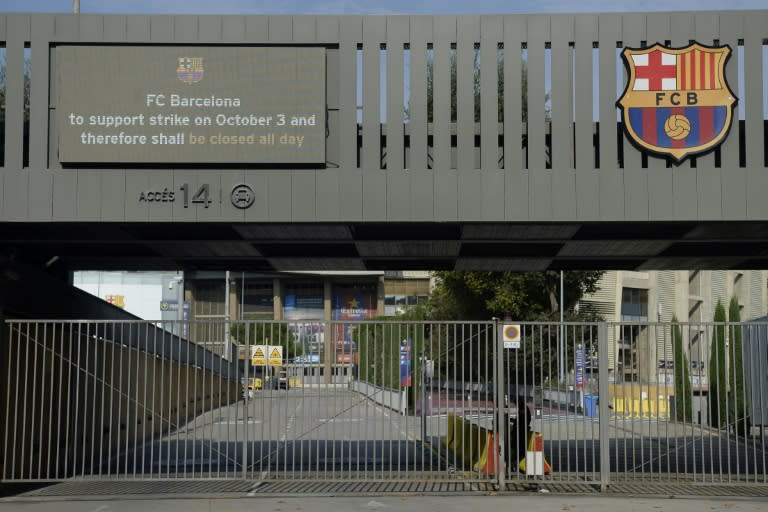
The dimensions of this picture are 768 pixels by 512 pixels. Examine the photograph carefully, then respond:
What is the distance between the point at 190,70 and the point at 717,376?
9.68 metres

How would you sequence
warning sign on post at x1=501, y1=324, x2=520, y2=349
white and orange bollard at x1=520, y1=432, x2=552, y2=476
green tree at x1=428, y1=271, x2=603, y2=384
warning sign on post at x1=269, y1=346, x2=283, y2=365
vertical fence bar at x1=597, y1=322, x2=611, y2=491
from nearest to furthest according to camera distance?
vertical fence bar at x1=597, y1=322, x2=611, y2=491 → warning sign on post at x1=501, y1=324, x2=520, y2=349 → white and orange bollard at x1=520, y1=432, x2=552, y2=476 → warning sign on post at x1=269, y1=346, x2=283, y2=365 → green tree at x1=428, y1=271, x2=603, y2=384

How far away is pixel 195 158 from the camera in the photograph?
Answer: 14508 millimetres

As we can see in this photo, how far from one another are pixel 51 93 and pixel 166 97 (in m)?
1.75

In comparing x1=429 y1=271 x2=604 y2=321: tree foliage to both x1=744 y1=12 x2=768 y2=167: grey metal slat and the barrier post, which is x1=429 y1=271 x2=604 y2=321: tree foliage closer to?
the barrier post

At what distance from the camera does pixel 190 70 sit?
14617 millimetres

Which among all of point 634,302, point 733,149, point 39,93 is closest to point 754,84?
point 733,149

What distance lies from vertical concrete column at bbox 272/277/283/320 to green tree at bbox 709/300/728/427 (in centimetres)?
8659

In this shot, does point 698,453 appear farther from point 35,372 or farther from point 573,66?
point 35,372

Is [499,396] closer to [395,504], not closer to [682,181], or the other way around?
[395,504]

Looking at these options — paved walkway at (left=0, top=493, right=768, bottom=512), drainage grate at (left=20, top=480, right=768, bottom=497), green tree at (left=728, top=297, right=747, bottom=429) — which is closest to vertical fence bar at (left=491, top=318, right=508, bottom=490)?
drainage grate at (left=20, top=480, right=768, bottom=497)

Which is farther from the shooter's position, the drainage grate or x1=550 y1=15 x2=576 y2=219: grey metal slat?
the drainage grate

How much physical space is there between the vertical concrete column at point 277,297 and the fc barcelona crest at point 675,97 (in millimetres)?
105795

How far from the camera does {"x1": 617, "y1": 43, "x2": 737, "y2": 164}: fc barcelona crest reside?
14.4 metres

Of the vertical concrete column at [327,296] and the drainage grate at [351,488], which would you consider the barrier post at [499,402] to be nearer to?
the drainage grate at [351,488]
